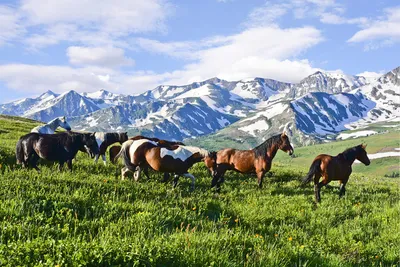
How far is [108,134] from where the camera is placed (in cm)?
1797

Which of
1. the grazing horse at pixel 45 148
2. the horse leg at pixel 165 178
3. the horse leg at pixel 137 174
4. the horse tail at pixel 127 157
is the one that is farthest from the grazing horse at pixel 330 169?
the grazing horse at pixel 45 148

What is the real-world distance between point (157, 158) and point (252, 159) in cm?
467

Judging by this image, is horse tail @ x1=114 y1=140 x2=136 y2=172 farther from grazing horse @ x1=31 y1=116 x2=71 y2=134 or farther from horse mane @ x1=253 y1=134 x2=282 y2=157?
horse mane @ x1=253 y1=134 x2=282 y2=157

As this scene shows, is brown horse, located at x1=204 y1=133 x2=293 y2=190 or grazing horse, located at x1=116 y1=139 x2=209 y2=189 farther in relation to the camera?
brown horse, located at x1=204 y1=133 x2=293 y2=190

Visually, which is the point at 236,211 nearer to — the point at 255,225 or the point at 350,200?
the point at 255,225

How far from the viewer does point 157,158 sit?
43.0 ft

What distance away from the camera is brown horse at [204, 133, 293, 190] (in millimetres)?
14508

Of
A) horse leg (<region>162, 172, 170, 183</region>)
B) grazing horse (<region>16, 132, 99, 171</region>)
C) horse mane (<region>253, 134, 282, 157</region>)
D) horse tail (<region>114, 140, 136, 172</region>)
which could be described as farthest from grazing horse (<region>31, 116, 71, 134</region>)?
horse mane (<region>253, 134, 282, 157</region>)

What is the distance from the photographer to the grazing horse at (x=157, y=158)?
42.9 feet

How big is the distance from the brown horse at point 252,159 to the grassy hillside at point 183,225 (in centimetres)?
75

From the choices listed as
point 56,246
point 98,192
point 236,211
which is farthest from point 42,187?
point 236,211

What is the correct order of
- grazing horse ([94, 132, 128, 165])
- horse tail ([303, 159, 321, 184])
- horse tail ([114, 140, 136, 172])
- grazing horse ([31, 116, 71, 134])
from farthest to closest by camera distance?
1. grazing horse ([94, 132, 128, 165])
2. grazing horse ([31, 116, 71, 134])
3. horse tail ([303, 159, 321, 184])
4. horse tail ([114, 140, 136, 172])

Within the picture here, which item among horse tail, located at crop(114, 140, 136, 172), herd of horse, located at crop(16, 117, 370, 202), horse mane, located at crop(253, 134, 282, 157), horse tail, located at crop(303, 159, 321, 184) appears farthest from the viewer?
horse mane, located at crop(253, 134, 282, 157)

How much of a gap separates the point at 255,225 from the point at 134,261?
5322 millimetres
